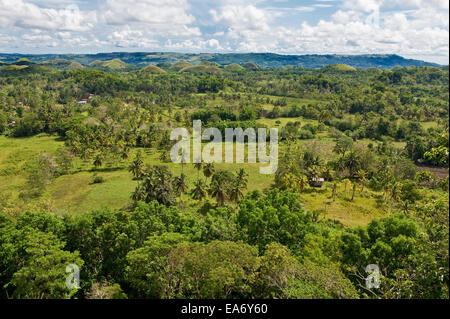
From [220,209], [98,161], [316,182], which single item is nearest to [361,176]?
[316,182]

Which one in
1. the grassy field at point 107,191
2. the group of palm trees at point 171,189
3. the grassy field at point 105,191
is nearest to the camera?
the group of palm trees at point 171,189

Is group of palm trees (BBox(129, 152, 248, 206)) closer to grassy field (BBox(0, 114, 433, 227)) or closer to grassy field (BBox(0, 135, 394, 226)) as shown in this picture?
grassy field (BBox(0, 114, 433, 227))

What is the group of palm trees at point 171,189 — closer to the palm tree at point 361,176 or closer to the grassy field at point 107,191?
the grassy field at point 107,191

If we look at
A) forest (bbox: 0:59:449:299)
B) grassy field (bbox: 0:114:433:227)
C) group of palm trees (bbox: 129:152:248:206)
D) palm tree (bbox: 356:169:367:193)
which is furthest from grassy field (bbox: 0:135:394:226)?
group of palm trees (bbox: 129:152:248:206)

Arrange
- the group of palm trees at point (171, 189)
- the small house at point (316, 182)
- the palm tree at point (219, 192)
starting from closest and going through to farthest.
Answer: the group of palm trees at point (171, 189)
the palm tree at point (219, 192)
the small house at point (316, 182)

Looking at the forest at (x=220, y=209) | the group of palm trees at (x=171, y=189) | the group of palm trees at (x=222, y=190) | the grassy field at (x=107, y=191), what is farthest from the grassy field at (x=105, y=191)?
the group of palm trees at (x=171, y=189)

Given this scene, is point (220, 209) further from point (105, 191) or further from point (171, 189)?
point (105, 191)

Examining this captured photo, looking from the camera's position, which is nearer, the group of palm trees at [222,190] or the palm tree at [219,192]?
the palm tree at [219,192]
